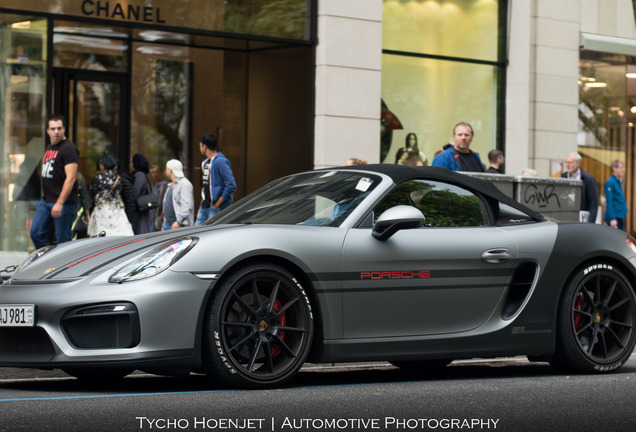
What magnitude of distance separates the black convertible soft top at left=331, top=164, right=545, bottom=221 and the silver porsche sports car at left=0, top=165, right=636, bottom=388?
0.04 ft

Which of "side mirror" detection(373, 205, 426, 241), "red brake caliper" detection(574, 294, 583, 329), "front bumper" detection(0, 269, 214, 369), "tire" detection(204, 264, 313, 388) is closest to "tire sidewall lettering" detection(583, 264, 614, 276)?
"red brake caliper" detection(574, 294, 583, 329)

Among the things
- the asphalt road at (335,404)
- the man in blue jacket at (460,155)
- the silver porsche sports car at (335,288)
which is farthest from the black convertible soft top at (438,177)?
the man in blue jacket at (460,155)

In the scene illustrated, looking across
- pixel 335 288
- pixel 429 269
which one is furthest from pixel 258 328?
pixel 429 269

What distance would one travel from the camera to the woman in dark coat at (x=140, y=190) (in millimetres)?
14727

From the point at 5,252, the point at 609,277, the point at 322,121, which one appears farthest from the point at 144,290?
the point at 322,121

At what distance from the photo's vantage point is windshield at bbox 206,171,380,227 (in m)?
7.02

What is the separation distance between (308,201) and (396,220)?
0.66 metres

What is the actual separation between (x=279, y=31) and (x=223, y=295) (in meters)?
10.9

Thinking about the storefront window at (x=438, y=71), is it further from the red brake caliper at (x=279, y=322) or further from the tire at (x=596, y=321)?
the red brake caliper at (x=279, y=322)

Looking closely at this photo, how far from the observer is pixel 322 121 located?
16.7 m

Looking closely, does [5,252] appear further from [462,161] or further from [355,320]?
[355,320]

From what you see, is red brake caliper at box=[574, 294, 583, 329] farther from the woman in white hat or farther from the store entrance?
the store entrance

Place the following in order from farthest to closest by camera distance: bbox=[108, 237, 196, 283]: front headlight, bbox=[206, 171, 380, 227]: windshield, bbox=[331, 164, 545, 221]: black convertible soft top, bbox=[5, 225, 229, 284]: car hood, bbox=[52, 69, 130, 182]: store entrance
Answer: bbox=[52, 69, 130, 182]: store entrance < bbox=[331, 164, 545, 221]: black convertible soft top < bbox=[206, 171, 380, 227]: windshield < bbox=[5, 225, 229, 284]: car hood < bbox=[108, 237, 196, 283]: front headlight

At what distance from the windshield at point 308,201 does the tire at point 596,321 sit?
1.52 metres
